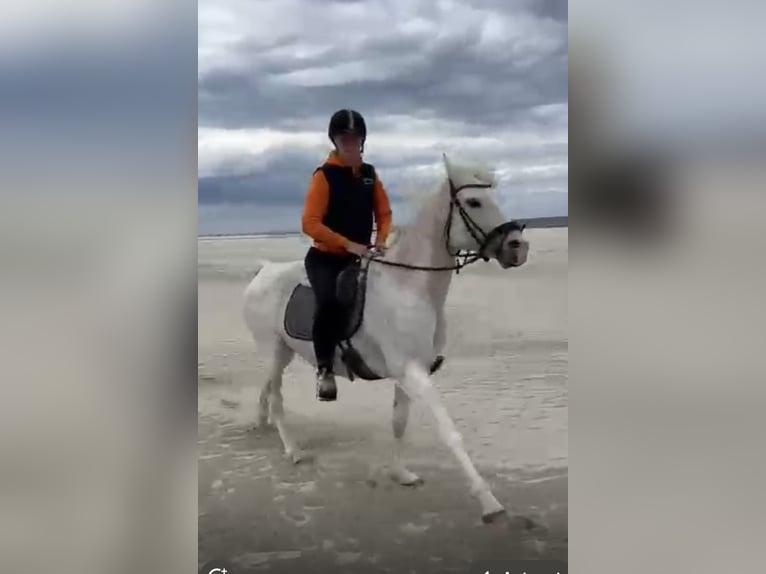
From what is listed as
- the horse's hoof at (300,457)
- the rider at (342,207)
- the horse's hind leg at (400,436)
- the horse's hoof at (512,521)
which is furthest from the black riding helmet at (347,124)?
the horse's hoof at (512,521)

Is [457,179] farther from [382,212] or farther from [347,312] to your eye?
[347,312]

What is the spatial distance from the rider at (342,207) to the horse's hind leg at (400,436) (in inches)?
9.8

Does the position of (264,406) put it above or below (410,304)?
below

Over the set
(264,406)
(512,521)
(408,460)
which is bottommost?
(512,521)

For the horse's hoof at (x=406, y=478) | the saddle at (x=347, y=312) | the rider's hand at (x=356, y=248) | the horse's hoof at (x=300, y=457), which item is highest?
the rider's hand at (x=356, y=248)

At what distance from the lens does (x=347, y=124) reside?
1.49m

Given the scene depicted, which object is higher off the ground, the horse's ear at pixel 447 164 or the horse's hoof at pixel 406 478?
the horse's ear at pixel 447 164

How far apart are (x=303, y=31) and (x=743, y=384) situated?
3.84 ft

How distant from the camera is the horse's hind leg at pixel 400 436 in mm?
1510

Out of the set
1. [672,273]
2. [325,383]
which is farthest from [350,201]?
[672,273]

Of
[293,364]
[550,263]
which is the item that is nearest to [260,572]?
[293,364]

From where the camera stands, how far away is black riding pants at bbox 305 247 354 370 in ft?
4.95

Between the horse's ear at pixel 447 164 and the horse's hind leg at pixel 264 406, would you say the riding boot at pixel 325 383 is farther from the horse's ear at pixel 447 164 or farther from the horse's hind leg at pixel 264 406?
the horse's ear at pixel 447 164

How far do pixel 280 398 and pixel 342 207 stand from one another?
0.43 metres
